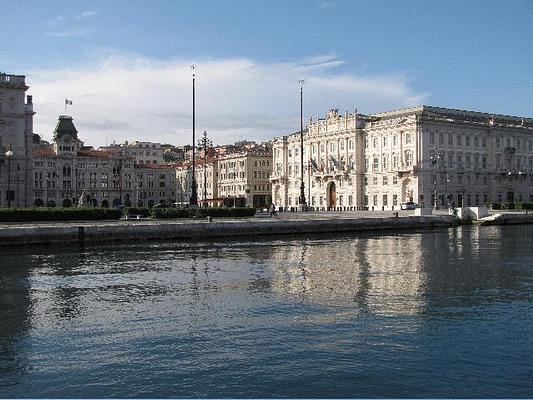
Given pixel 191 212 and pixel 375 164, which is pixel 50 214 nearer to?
pixel 191 212

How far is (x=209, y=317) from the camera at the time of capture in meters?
22.3

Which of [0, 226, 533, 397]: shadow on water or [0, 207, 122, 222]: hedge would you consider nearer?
[0, 226, 533, 397]: shadow on water

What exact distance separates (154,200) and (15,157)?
317 ft

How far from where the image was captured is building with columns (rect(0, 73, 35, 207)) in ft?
315

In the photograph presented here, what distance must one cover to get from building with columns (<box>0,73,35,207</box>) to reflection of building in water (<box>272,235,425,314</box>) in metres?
58.1

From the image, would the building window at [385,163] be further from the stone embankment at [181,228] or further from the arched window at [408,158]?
the stone embankment at [181,228]

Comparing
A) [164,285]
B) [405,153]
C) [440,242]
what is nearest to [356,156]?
[405,153]

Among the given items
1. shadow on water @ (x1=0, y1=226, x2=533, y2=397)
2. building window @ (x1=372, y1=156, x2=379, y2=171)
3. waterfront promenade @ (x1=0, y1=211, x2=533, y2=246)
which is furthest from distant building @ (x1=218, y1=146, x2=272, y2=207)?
shadow on water @ (x1=0, y1=226, x2=533, y2=397)

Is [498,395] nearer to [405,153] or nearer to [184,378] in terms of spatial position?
[184,378]

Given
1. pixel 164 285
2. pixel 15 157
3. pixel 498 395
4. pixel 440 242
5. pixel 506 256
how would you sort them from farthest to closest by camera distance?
1. pixel 15 157
2. pixel 440 242
3. pixel 506 256
4. pixel 164 285
5. pixel 498 395

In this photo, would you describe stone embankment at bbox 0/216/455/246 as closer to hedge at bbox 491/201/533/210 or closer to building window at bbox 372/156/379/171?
hedge at bbox 491/201/533/210

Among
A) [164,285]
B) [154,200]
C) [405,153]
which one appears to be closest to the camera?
[164,285]

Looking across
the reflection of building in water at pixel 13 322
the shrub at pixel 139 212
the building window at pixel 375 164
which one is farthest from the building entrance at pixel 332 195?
the reflection of building in water at pixel 13 322

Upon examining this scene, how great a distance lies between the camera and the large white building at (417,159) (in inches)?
4641
